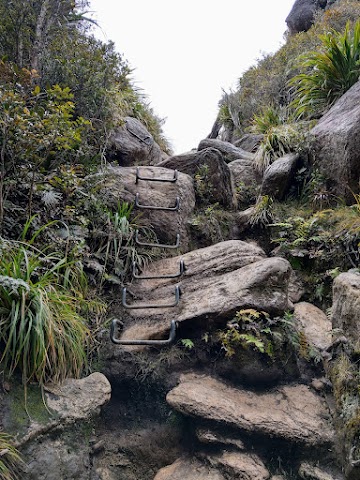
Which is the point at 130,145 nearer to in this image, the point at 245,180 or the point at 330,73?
the point at 245,180

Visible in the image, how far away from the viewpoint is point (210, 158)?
640cm

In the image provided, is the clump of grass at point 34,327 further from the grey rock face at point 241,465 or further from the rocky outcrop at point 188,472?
the grey rock face at point 241,465

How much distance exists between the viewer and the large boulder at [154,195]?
516cm

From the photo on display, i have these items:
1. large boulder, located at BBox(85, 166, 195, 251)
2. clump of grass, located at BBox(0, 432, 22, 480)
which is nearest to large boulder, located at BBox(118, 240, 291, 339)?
large boulder, located at BBox(85, 166, 195, 251)

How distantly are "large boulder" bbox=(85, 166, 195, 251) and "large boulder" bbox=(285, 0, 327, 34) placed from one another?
10.5 meters

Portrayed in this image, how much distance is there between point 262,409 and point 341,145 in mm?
3544

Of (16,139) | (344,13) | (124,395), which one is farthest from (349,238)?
(344,13)

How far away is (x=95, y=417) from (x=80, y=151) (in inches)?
122

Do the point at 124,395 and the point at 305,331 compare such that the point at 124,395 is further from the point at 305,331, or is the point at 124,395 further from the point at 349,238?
the point at 349,238

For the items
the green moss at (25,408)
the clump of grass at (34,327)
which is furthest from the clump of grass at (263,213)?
the green moss at (25,408)

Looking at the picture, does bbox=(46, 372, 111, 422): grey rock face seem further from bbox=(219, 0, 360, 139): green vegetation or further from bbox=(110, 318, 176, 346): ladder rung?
bbox=(219, 0, 360, 139): green vegetation

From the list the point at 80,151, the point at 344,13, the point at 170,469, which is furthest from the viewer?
the point at 344,13

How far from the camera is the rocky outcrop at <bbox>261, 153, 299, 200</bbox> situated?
5984 millimetres

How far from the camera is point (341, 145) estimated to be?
5.22 m
